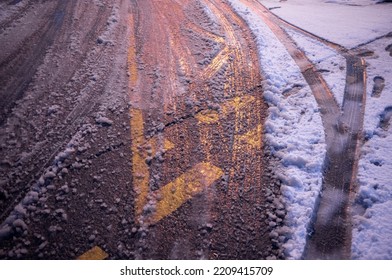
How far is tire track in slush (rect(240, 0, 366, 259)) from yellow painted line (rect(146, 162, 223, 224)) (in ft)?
3.23

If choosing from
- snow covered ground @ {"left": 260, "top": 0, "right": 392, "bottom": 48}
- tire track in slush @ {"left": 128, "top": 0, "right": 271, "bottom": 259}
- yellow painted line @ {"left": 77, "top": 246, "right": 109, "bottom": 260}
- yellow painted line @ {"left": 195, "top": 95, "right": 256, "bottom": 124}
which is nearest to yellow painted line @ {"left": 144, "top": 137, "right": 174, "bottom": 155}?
tire track in slush @ {"left": 128, "top": 0, "right": 271, "bottom": 259}

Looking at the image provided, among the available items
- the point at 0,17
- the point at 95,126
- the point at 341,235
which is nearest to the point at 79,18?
the point at 0,17

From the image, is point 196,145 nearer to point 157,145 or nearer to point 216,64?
point 157,145

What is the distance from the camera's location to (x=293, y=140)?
2.80 metres

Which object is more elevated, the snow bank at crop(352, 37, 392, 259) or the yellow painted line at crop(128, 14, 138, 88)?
the yellow painted line at crop(128, 14, 138, 88)

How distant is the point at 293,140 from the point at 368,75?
1.94 m

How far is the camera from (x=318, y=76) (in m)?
3.72

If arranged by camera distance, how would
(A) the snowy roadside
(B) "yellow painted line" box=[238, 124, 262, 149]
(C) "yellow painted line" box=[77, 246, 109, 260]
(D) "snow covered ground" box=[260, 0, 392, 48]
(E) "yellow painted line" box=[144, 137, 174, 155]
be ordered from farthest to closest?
(D) "snow covered ground" box=[260, 0, 392, 48], (B) "yellow painted line" box=[238, 124, 262, 149], (E) "yellow painted line" box=[144, 137, 174, 155], (A) the snowy roadside, (C) "yellow painted line" box=[77, 246, 109, 260]

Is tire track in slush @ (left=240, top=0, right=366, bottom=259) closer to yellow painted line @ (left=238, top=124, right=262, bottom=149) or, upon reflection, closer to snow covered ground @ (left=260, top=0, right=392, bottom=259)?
snow covered ground @ (left=260, top=0, right=392, bottom=259)

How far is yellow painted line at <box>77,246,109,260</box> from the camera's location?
76.3 inches

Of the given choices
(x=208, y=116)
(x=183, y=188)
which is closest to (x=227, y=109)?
(x=208, y=116)

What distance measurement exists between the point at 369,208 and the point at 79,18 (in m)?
5.12

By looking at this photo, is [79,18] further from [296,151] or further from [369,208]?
[369,208]
